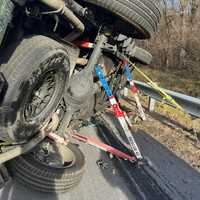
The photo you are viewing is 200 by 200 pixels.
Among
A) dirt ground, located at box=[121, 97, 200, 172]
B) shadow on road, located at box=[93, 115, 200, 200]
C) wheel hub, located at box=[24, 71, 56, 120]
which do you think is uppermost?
wheel hub, located at box=[24, 71, 56, 120]

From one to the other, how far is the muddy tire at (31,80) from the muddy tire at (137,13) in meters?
0.69

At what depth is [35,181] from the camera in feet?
11.4

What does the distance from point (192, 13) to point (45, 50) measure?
21.6 m

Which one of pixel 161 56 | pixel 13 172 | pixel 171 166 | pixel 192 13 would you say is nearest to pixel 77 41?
pixel 13 172

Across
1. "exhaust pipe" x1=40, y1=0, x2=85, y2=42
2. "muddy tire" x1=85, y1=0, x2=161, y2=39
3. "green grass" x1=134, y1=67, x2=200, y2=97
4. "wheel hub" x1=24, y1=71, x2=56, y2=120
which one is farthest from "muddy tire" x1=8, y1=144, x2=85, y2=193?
"green grass" x1=134, y1=67, x2=200, y2=97

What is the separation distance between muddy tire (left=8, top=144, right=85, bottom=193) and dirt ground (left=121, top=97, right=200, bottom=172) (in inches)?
72.2

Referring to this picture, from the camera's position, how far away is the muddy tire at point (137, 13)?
3562 mm

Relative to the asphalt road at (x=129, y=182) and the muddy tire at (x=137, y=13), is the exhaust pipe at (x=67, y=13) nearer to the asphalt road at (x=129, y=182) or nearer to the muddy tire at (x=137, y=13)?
the muddy tire at (x=137, y=13)

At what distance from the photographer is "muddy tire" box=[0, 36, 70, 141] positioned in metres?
2.89

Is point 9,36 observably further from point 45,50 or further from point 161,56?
point 161,56

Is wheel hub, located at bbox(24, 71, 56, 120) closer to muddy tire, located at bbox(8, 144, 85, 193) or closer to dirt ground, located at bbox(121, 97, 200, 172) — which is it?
muddy tire, located at bbox(8, 144, 85, 193)

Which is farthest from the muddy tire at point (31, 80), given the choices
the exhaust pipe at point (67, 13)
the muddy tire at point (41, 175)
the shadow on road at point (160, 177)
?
the shadow on road at point (160, 177)

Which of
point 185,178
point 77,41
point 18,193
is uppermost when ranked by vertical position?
point 77,41

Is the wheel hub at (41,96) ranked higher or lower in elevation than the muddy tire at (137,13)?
lower
